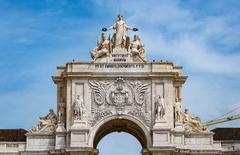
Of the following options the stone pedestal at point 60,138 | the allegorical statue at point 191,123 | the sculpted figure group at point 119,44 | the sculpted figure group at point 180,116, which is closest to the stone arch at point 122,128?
the sculpted figure group at point 180,116

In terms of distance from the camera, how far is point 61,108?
67.6 metres

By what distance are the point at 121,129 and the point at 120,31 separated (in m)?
7.72

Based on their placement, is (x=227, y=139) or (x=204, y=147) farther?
(x=227, y=139)

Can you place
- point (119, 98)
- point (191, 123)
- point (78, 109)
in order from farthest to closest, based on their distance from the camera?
point (191, 123) < point (119, 98) < point (78, 109)

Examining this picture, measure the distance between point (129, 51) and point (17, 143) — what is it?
1101 cm

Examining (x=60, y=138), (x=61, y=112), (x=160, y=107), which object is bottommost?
(x=60, y=138)

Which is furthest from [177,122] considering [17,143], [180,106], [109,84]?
[17,143]

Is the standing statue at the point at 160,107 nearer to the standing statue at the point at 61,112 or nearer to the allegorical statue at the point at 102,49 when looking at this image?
the allegorical statue at the point at 102,49

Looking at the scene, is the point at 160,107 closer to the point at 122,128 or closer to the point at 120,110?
the point at 120,110

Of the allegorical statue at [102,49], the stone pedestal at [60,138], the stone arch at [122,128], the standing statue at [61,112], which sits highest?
the allegorical statue at [102,49]

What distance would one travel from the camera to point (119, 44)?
69000 mm

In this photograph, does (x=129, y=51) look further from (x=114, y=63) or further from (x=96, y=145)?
(x=96, y=145)

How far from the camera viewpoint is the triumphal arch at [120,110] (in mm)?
66125

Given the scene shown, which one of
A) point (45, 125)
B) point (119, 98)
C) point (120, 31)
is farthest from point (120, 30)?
point (45, 125)
